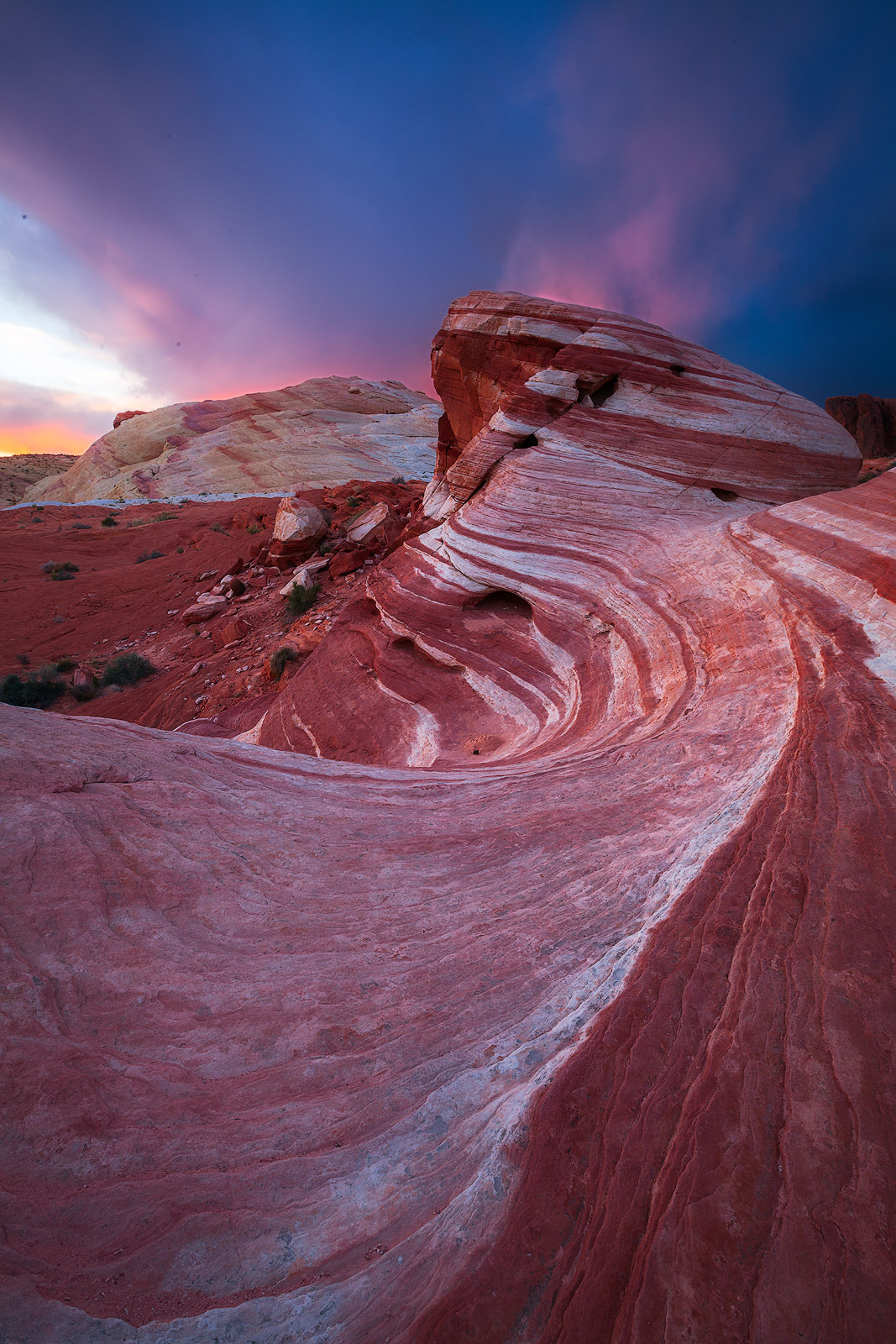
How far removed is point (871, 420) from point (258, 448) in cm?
5262

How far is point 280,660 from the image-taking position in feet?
45.1

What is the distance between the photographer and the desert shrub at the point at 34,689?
14.6m

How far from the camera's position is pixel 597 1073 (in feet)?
6.34

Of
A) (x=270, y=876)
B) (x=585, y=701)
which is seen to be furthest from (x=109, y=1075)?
(x=585, y=701)

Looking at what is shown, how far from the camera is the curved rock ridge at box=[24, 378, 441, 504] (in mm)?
41438

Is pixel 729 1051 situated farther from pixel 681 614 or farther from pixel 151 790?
pixel 681 614

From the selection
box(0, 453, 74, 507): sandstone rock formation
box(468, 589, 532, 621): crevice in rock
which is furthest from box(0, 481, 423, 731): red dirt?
box(0, 453, 74, 507): sandstone rock formation

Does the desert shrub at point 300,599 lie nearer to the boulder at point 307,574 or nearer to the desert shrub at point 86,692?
the boulder at point 307,574

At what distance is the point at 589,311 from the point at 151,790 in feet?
41.2

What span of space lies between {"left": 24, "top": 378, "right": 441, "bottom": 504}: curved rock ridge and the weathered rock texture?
39.0m

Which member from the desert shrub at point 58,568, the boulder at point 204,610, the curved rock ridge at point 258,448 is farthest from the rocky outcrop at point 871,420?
the desert shrub at point 58,568

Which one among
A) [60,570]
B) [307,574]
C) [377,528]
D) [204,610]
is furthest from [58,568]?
[377,528]

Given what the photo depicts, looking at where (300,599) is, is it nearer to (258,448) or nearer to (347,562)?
(347,562)

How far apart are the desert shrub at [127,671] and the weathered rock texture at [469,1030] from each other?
13.3 m
